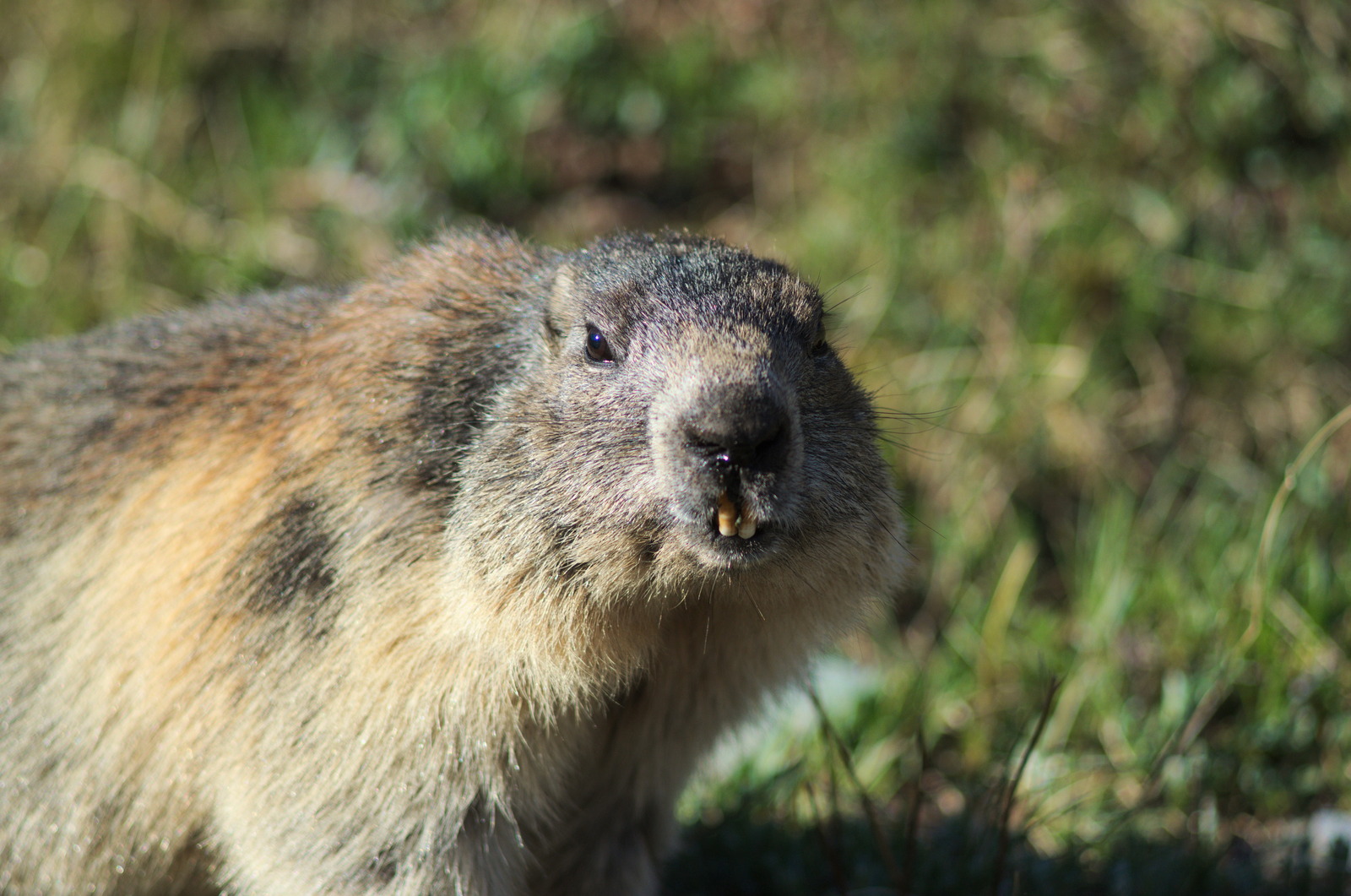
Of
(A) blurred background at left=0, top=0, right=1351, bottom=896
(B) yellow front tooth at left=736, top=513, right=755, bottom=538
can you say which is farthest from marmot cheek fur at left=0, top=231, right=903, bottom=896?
(A) blurred background at left=0, top=0, right=1351, bottom=896

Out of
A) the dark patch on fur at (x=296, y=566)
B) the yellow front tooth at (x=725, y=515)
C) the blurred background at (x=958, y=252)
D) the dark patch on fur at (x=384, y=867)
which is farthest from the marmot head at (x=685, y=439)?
the blurred background at (x=958, y=252)

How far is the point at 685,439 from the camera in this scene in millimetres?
3342

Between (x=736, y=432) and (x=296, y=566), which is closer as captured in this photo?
(x=736, y=432)

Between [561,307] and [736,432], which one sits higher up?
[561,307]

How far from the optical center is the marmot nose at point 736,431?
328 centimetres

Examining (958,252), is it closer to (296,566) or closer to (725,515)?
(725,515)

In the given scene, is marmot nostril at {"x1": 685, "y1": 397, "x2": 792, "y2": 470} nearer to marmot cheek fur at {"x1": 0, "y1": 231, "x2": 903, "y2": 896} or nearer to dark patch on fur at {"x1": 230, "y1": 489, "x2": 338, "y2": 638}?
marmot cheek fur at {"x1": 0, "y1": 231, "x2": 903, "y2": 896}

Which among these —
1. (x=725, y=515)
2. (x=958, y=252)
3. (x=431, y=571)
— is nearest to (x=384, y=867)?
(x=431, y=571)

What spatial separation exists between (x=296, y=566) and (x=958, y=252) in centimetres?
531

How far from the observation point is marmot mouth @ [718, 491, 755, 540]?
3330 millimetres

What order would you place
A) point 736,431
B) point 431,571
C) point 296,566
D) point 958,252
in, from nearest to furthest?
point 736,431, point 431,571, point 296,566, point 958,252

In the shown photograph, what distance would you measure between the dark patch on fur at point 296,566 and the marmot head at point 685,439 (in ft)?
1.82

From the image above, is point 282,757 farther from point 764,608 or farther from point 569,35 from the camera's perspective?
point 569,35

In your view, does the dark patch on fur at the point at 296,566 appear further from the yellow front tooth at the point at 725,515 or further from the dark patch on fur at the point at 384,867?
the yellow front tooth at the point at 725,515
